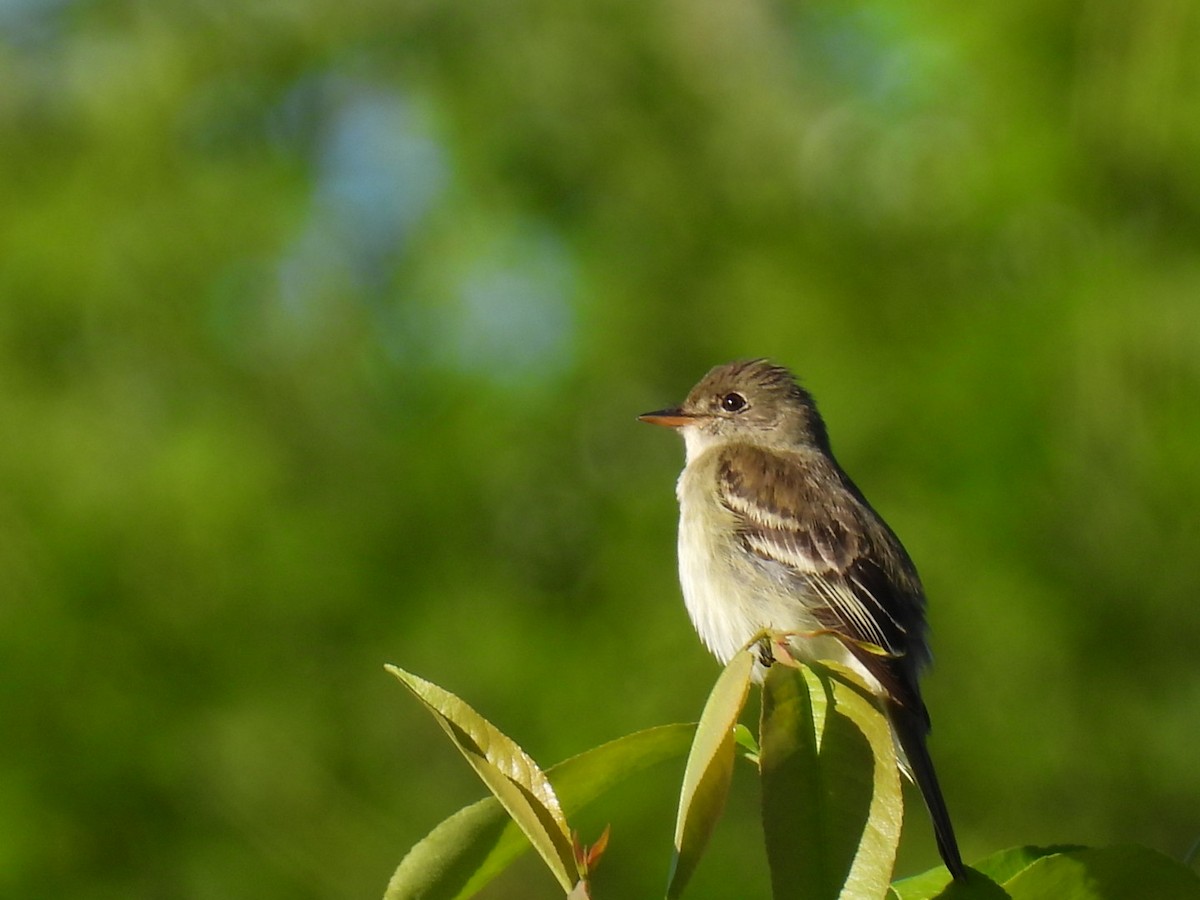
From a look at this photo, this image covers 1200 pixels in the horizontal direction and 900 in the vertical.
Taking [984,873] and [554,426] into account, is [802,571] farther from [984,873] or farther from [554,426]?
[554,426]

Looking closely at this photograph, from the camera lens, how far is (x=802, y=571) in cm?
439

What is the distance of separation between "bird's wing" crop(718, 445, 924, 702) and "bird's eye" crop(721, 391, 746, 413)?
2.11ft

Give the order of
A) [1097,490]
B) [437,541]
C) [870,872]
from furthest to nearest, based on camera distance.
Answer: [437,541] → [1097,490] → [870,872]

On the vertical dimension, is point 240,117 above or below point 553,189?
above

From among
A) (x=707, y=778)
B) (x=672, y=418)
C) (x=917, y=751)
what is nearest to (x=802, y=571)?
(x=917, y=751)

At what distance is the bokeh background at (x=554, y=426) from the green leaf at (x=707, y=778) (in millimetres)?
5111

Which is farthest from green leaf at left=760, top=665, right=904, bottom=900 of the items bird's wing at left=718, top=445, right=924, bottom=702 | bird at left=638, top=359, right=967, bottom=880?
bird's wing at left=718, top=445, right=924, bottom=702

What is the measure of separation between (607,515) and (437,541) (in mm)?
919

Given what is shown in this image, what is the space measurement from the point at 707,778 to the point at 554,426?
22.6ft

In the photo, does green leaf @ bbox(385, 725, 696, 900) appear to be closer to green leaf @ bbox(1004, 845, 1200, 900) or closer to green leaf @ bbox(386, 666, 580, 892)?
green leaf @ bbox(386, 666, 580, 892)

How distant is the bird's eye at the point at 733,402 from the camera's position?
557cm

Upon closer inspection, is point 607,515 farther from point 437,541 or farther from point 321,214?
point 321,214

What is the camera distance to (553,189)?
10.2 metres

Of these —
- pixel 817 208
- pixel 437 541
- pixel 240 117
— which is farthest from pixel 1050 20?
pixel 240 117
